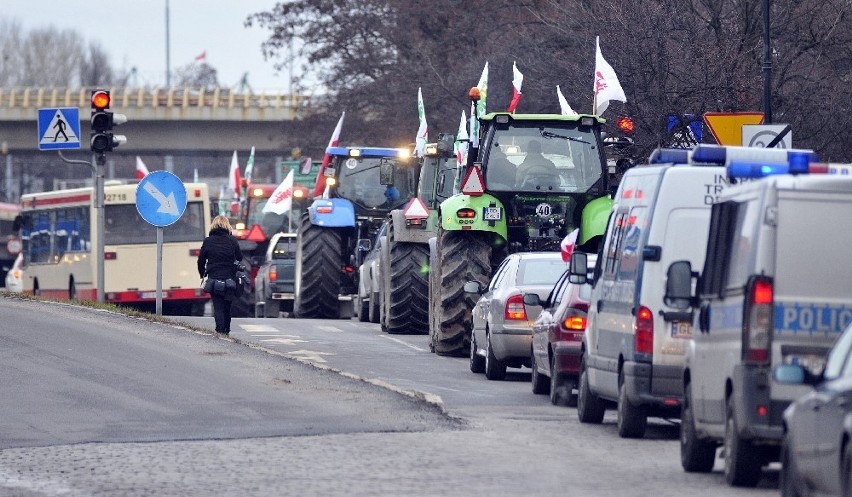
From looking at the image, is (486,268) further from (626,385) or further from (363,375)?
(626,385)

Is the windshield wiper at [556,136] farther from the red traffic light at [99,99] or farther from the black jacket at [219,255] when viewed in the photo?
the red traffic light at [99,99]

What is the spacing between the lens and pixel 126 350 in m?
21.2

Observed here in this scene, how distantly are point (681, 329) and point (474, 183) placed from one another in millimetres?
8971

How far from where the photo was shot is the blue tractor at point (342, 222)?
3300 cm

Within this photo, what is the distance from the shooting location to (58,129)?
29.7 metres

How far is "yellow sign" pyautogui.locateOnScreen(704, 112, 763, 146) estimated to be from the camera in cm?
2242

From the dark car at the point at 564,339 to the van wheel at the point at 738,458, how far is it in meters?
5.47

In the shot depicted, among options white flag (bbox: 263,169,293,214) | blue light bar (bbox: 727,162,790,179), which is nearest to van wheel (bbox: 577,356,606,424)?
blue light bar (bbox: 727,162,790,179)

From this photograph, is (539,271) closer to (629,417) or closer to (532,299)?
(532,299)

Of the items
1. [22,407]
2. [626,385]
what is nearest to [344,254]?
[22,407]

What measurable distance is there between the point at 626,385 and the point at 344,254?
68.4 feet

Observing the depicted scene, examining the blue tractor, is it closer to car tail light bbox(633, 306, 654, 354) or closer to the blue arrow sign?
the blue arrow sign

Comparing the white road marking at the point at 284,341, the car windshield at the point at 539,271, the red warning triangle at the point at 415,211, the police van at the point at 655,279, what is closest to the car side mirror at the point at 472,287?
the car windshield at the point at 539,271

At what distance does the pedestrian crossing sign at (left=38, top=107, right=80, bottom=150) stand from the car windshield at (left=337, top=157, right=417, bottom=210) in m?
6.00
